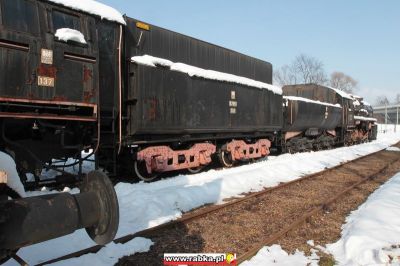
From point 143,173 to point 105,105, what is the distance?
2545mm

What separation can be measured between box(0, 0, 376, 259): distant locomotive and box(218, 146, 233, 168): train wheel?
7cm

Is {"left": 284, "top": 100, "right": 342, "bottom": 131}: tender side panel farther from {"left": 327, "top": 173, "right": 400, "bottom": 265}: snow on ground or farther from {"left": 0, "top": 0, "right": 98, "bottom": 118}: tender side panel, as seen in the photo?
{"left": 0, "top": 0, "right": 98, "bottom": 118}: tender side panel

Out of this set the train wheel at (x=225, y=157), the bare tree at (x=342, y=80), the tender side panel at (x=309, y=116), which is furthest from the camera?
the bare tree at (x=342, y=80)

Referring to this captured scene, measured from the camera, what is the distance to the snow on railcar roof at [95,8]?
749cm

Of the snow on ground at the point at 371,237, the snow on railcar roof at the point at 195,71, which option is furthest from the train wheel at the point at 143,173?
the snow on ground at the point at 371,237

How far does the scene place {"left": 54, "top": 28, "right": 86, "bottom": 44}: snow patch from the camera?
7121mm

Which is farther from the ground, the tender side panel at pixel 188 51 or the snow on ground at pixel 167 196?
the tender side panel at pixel 188 51

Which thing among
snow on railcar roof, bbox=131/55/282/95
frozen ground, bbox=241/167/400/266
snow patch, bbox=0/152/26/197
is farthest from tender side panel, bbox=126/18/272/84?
snow patch, bbox=0/152/26/197

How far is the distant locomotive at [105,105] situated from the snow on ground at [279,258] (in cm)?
273

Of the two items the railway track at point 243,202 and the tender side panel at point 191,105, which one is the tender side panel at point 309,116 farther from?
the railway track at point 243,202

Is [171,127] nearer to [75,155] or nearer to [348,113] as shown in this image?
[75,155]

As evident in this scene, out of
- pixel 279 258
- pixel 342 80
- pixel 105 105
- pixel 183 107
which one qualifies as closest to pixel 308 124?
pixel 183 107

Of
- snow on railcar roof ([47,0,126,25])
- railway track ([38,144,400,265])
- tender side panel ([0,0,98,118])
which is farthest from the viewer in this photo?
snow on railcar roof ([47,0,126,25])

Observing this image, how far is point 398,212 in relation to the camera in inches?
296
